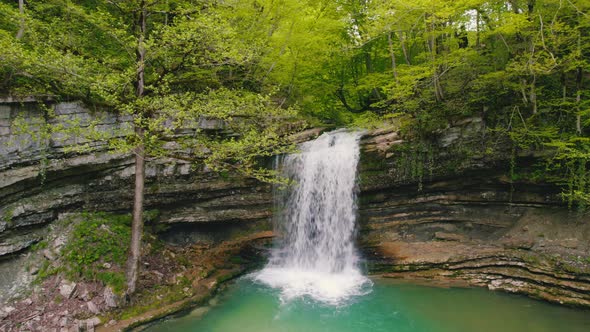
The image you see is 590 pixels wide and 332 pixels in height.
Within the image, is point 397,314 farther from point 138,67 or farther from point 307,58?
point 307,58

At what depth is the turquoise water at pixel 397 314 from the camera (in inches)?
349

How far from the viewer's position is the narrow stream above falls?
9.06 meters

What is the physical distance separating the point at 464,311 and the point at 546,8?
871 centimetres

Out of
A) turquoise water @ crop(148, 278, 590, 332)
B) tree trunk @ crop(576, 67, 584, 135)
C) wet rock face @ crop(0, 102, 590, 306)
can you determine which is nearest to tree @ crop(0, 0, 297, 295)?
wet rock face @ crop(0, 102, 590, 306)

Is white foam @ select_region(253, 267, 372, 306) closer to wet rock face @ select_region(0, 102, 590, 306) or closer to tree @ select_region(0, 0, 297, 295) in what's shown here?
wet rock face @ select_region(0, 102, 590, 306)

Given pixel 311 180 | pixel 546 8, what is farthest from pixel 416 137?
pixel 546 8

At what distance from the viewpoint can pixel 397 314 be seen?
9.52 meters

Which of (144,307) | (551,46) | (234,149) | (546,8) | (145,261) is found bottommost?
(144,307)

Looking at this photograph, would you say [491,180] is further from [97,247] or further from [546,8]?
[97,247]

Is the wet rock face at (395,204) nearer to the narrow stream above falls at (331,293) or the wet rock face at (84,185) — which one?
the wet rock face at (84,185)

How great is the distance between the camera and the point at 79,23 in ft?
33.5

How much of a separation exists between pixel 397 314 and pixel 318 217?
422cm

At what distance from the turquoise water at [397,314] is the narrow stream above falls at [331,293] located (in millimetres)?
25

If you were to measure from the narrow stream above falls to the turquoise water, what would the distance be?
3cm
